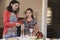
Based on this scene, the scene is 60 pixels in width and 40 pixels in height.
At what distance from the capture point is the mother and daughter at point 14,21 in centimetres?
162

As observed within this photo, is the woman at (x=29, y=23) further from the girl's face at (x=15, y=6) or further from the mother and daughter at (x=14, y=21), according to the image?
the girl's face at (x=15, y=6)

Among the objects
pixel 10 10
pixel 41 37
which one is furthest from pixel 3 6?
pixel 41 37

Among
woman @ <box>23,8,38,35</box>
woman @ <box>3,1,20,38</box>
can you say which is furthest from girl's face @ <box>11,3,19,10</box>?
woman @ <box>23,8,38,35</box>

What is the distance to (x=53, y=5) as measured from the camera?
1.72 metres

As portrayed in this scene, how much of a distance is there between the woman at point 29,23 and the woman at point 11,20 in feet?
0.31

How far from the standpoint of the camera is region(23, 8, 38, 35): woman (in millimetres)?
1670

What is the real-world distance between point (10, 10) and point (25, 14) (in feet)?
0.53

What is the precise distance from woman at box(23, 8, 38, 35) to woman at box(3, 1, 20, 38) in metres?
0.09

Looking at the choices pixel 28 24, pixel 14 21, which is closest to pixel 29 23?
pixel 28 24

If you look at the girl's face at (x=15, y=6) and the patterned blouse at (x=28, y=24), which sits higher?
the girl's face at (x=15, y=6)

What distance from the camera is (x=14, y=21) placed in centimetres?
164

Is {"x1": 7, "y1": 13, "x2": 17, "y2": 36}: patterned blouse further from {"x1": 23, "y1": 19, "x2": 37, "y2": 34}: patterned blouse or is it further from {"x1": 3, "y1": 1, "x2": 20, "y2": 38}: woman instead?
{"x1": 23, "y1": 19, "x2": 37, "y2": 34}: patterned blouse

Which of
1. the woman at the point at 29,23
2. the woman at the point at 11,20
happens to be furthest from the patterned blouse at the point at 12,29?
the woman at the point at 29,23

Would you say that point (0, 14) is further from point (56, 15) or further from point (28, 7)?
point (56, 15)
